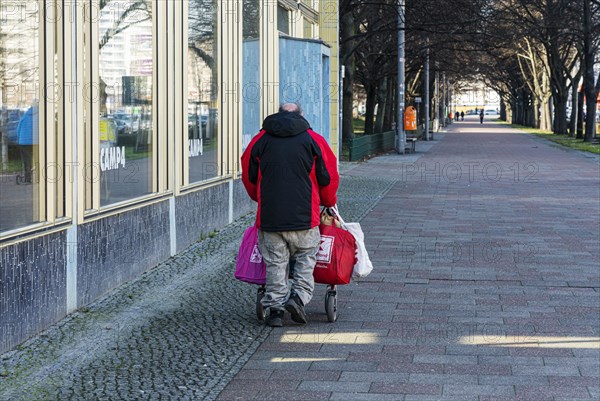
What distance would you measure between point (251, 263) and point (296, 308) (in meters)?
0.52

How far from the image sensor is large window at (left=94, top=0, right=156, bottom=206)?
8.80 metres

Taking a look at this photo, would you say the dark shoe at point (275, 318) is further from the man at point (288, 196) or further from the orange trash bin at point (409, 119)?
the orange trash bin at point (409, 119)

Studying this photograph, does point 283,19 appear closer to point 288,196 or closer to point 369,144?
point 288,196

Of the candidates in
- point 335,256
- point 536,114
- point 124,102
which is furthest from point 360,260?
point 536,114

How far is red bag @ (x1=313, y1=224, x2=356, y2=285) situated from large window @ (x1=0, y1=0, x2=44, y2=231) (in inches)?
79.3

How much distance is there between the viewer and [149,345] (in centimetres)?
688

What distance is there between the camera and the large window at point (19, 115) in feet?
22.1

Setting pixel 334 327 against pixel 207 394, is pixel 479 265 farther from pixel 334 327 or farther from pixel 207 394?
pixel 207 394

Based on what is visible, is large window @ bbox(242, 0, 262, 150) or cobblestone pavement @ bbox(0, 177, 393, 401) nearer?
cobblestone pavement @ bbox(0, 177, 393, 401)

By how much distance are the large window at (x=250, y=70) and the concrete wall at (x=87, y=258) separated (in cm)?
326

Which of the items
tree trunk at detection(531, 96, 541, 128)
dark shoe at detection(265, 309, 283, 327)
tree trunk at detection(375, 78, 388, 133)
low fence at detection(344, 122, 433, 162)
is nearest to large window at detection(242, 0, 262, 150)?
dark shoe at detection(265, 309, 283, 327)

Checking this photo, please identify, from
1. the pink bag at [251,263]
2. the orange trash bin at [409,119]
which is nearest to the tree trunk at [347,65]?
the orange trash bin at [409,119]

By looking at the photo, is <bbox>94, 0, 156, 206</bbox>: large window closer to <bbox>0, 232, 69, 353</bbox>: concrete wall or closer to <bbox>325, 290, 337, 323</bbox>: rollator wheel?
<bbox>0, 232, 69, 353</bbox>: concrete wall

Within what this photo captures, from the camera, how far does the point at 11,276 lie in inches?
258
